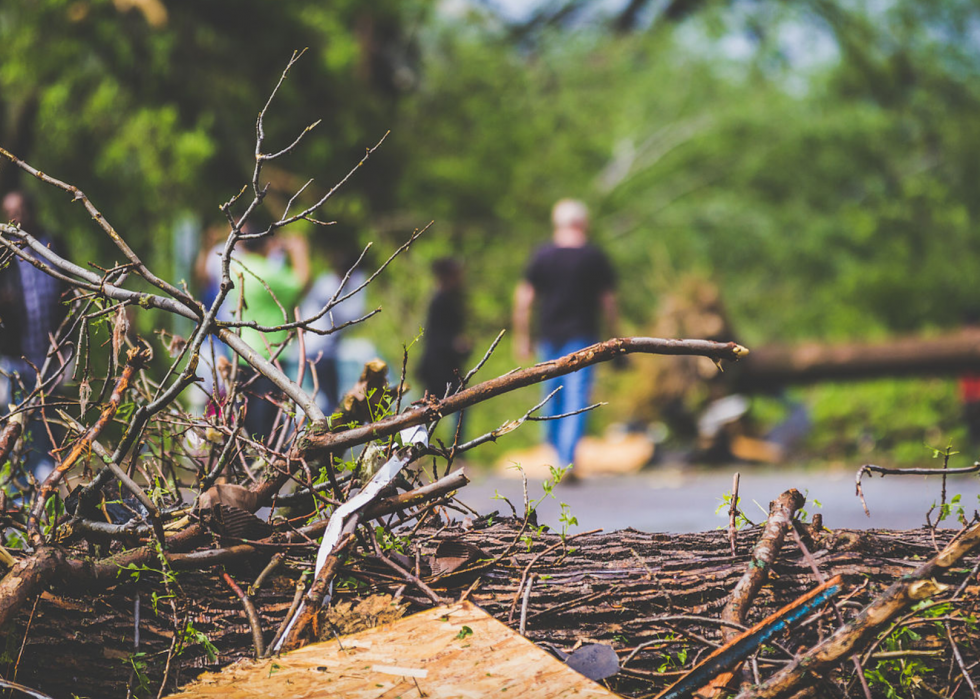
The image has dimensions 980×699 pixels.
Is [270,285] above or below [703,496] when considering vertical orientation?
above

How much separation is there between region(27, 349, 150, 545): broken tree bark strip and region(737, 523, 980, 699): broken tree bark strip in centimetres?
154

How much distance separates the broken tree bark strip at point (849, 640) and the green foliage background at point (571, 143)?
269 cm

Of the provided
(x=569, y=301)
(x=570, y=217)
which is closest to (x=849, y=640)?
(x=569, y=301)

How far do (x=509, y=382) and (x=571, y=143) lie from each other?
20092 mm

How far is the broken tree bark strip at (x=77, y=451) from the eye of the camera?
2.28 metres

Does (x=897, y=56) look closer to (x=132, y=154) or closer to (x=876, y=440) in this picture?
(x=876, y=440)

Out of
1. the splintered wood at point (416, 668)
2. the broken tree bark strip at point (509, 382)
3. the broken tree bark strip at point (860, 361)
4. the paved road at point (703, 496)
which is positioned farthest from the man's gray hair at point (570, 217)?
the splintered wood at point (416, 668)

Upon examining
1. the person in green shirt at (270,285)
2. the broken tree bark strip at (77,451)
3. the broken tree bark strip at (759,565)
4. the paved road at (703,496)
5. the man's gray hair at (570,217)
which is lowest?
the broken tree bark strip at (759,565)

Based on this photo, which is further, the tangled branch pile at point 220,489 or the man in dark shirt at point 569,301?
the man in dark shirt at point 569,301

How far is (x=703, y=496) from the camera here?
7836 mm

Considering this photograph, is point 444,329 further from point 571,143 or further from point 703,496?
point 571,143

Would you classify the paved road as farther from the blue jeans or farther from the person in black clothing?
the person in black clothing

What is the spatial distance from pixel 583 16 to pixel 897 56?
209 inches

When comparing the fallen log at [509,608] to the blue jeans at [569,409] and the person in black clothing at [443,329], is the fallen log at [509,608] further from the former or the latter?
the person in black clothing at [443,329]
